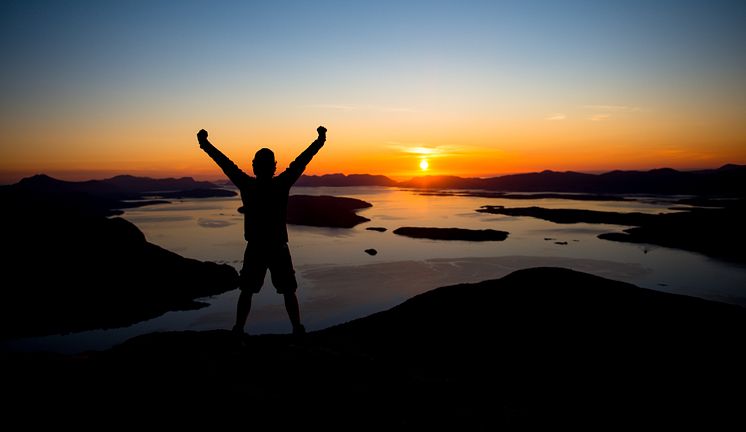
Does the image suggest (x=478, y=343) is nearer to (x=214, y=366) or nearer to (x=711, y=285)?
(x=214, y=366)

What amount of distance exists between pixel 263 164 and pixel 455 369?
581 inches

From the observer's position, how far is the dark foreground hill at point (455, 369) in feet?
17.4

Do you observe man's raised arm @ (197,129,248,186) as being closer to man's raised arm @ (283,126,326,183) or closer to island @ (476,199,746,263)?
man's raised arm @ (283,126,326,183)

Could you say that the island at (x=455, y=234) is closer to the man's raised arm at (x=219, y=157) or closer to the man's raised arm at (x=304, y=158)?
the man's raised arm at (x=304, y=158)

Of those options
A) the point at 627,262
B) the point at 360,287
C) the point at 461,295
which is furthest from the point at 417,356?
the point at 627,262

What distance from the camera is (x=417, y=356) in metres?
19.4

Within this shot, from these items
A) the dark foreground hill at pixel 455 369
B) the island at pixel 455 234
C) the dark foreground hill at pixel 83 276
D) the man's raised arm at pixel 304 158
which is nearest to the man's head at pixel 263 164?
the man's raised arm at pixel 304 158

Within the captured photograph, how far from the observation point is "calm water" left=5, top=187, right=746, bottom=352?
1486 inches

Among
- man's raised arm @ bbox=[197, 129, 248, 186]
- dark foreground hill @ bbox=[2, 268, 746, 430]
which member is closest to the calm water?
dark foreground hill @ bbox=[2, 268, 746, 430]

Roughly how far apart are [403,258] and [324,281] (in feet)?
56.8

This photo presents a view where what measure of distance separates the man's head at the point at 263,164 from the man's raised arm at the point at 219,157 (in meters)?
0.25

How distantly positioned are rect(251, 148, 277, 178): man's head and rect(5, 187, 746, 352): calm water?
3050cm

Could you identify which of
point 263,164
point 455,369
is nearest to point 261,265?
point 263,164

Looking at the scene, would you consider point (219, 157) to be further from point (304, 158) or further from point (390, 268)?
point (390, 268)
